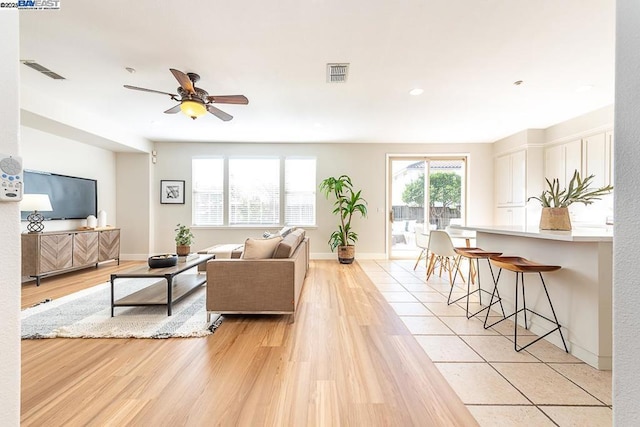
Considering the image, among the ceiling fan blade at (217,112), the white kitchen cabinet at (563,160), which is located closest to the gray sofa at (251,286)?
the ceiling fan blade at (217,112)

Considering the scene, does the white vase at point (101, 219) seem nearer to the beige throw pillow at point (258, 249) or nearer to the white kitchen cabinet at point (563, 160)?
the beige throw pillow at point (258, 249)

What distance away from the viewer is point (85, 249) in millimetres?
4566

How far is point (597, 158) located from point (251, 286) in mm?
5184

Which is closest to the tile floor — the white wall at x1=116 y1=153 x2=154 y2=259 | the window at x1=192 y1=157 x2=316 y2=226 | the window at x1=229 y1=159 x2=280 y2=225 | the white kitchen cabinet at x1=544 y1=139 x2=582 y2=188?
the white kitchen cabinet at x1=544 y1=139 x2=582 y2=188

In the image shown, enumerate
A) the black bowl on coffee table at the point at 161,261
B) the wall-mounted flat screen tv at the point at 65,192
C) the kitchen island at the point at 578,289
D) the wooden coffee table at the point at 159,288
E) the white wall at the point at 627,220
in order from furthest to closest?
the wall-mounted flat screen tv at the point at 65,192
the black bowl on coffee table at the point at 161,261
the wooden coffee table at the point at 159,288
the kitchen island at the point at 578,289
the white wall at the point at 627,220

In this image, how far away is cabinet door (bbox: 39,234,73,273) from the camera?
387cm

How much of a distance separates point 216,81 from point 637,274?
3.74m

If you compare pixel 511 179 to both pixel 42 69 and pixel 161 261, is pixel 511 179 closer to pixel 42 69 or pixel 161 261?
pixel 161 261

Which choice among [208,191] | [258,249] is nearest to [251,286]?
[258,249]

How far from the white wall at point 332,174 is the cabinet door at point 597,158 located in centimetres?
194

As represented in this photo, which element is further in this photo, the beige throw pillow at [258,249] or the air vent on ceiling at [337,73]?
the air vent on ceiling at [337,73]

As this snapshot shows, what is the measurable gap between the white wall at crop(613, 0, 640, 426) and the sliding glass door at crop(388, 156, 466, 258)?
557 cm

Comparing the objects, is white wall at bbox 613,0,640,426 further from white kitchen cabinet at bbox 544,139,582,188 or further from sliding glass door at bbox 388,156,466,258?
sliding glass door at bbox 388,156,466,258

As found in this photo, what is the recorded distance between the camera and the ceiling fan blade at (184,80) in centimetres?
256
